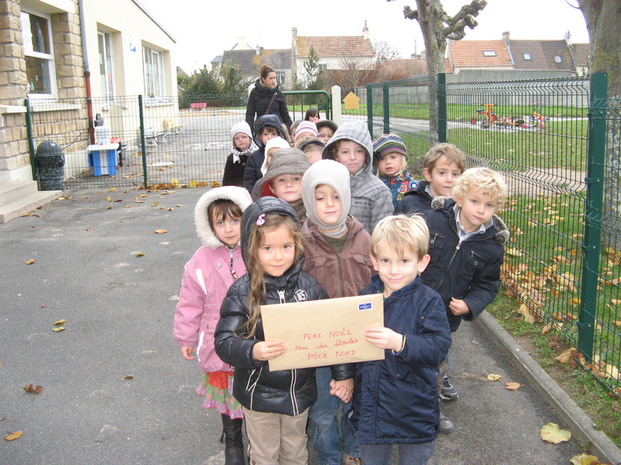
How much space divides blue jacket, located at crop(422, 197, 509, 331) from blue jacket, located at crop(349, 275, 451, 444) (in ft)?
1.96

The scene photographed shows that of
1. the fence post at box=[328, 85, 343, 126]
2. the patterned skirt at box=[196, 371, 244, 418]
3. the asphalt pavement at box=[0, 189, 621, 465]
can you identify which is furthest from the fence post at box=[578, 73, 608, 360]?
the fence post at box=[328, 85, 343, 126]

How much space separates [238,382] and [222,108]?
1080 centimetres

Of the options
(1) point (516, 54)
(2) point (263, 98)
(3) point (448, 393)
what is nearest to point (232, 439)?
(3) point (448, 393)

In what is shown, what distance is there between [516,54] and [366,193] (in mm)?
73437

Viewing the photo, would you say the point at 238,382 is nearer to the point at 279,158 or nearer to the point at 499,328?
the point at 279,158

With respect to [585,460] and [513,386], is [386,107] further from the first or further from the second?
[585,460]

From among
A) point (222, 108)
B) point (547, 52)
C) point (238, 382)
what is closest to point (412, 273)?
point (238, 382)

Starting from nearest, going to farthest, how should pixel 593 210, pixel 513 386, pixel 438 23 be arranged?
pixel 593 210 → pixel 513 386 → pixel 438 23

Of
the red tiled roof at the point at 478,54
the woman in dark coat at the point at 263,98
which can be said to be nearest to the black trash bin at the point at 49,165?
the woman in dark coat at the point at 263,98

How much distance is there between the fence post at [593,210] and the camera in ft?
11.2

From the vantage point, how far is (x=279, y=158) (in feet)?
11.8

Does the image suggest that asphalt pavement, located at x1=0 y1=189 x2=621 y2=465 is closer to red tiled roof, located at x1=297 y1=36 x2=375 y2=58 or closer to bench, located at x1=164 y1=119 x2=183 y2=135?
bench, located at x1=164 y1=119 x2=183 y2=135

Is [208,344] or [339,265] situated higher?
[339,265]

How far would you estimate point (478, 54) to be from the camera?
6681 cm
